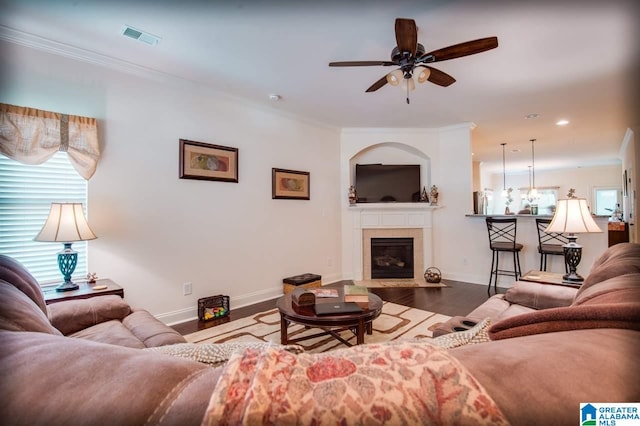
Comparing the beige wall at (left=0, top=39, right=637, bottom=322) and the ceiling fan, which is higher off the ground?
the ceiling fan

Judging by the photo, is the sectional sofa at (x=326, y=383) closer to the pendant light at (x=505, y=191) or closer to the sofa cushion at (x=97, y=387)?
the sofa cushion at (x=97, y=387)

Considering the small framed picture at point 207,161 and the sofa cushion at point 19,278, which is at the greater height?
the small framed picture at point 207,161

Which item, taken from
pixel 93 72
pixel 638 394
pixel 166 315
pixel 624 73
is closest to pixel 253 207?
pixel 166 315

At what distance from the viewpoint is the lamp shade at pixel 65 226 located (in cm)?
208

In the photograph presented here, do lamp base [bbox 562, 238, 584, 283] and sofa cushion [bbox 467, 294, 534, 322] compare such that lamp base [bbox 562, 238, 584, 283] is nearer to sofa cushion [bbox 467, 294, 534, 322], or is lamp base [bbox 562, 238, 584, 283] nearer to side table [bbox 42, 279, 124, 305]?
sofa cushion [bbox 467, 294, 534, 322]

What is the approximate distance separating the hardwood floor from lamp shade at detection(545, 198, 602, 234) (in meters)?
1.43

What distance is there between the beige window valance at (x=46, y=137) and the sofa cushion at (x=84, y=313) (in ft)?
3.88

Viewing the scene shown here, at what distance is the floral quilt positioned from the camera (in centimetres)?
40

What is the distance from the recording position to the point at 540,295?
2.01 metres

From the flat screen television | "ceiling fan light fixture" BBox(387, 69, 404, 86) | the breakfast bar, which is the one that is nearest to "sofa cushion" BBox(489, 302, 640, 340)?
"ceiling fan light fixture" BBox(387, 69, 404, 86)

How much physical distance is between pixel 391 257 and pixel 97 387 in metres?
4.94

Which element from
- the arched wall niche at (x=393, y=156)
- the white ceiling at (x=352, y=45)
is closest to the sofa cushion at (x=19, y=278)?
the white ceiling at (x=352, y=45)

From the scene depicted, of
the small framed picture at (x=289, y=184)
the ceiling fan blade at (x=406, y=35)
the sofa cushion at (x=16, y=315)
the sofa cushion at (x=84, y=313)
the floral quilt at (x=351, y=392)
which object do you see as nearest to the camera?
the floral quilt at (x=351, y=392)

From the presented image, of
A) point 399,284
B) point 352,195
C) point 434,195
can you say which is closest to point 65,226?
point 352,195
